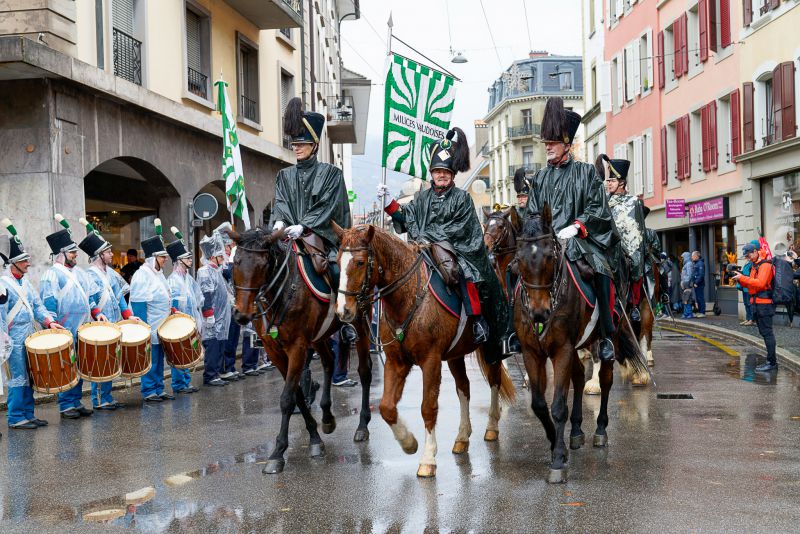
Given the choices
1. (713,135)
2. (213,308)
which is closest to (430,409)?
(213,308)

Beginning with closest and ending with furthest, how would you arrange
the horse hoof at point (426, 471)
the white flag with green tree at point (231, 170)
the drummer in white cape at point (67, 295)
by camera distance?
the horse hoof at point (426, 471) → the drummer in white cape at point (67, 295) → the white flag with green tree at point (231, 170)

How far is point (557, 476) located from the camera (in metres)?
7.21

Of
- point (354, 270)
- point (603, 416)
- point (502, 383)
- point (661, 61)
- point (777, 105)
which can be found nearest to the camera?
point (354, 270)

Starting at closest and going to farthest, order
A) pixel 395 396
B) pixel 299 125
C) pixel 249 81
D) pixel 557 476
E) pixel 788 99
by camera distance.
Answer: pixel 557 476 → pixel 395 396 → pixel 299 125 → pixel 788 99 → pixel 249 81

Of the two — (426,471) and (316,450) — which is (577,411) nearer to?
(426,471)

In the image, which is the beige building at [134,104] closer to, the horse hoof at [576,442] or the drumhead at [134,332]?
the drumhead at [134,332]

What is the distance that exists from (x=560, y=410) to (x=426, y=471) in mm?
1117

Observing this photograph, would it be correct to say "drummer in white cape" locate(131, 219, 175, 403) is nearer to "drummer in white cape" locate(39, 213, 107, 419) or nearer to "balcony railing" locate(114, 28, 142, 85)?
"drummer in white cape" locate(39, 213, 107, 419)

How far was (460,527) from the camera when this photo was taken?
20.0ft

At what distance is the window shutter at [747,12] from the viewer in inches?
1036

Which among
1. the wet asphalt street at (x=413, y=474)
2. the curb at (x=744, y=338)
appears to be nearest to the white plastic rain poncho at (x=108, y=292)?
the wet asphalt street at (x=413, y=474)

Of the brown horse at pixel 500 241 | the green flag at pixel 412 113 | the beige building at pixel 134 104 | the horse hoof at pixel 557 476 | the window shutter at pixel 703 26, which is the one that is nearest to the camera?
the horse hoof at pixel 557 476

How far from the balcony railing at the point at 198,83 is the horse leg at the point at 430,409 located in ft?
Result: 52.7

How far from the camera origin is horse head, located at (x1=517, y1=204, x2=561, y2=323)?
722 centimetres
